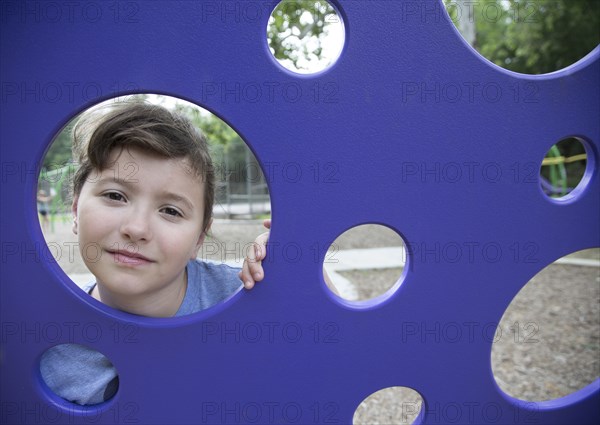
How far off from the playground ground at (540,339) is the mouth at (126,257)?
1.88 feet

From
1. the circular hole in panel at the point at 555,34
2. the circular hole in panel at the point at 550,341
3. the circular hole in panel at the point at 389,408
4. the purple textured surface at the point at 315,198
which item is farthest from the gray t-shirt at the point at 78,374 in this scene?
the circular hole in panel at the point at 555,34

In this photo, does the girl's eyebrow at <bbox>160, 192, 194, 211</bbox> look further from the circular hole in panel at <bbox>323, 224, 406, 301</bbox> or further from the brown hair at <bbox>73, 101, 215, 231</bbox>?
the circular hole in panel at <bbox>323, 224, 406, 301</bbox>

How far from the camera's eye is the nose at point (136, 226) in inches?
37.7

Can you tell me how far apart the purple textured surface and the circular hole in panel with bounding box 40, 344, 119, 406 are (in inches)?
8.3

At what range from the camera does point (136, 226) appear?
3.14 ft

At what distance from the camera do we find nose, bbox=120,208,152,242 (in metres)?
0.96

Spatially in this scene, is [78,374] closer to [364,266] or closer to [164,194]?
[164,194]

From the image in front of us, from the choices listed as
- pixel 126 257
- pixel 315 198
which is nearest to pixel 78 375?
pixel 126 257

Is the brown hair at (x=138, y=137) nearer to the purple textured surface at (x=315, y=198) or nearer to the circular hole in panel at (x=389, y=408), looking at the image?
the purple textured surface at (x=315, y=198)

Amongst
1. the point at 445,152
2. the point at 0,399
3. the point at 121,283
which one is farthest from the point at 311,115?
the point at 0,399

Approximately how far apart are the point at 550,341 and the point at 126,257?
249 cm

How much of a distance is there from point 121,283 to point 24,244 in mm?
219

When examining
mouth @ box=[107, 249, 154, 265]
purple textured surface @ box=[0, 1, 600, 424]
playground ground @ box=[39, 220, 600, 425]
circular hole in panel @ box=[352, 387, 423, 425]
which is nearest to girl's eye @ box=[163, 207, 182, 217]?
mouth @ box=[107, 249, 154, 265]

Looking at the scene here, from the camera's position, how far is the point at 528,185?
96cm
